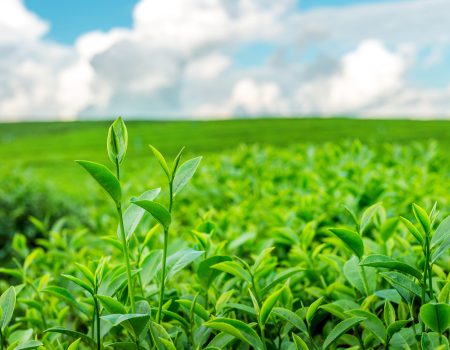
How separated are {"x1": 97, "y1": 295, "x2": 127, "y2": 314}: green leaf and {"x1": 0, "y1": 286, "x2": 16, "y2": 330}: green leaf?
0.90 feet

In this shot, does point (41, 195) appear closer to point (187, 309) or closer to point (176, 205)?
point (176, 205)

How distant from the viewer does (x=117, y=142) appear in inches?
48.4

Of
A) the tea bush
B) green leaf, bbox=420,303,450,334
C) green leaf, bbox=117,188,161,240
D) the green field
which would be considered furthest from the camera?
the green field

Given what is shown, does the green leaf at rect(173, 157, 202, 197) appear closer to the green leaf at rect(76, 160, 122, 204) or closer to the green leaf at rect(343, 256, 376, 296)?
the green leaf at rect(76, 160, 122, 204)

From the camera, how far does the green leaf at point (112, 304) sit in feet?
3.92

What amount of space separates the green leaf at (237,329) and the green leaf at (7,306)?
1.62 feet

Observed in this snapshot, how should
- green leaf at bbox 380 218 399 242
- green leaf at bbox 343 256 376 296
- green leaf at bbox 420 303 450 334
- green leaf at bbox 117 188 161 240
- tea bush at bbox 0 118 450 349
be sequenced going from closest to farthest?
green leaf at bbox 420 303 450 334, tea bush at bbox 0 118 450 349, green leaf at bbox 117 188 161 240, green leaf at bbox 343 256 376 296, green leaf at bbox 380 218 399 242

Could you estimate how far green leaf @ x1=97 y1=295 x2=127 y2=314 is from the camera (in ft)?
3.92

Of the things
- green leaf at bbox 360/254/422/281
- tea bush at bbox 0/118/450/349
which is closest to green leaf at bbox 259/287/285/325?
tea bush at bbox 0/118/450/349

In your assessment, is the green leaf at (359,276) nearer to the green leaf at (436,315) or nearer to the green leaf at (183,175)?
the green leaf at (436,315)

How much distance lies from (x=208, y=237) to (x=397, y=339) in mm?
587

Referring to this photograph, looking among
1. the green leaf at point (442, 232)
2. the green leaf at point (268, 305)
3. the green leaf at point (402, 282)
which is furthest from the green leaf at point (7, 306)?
the green leaf at point (442, 232)

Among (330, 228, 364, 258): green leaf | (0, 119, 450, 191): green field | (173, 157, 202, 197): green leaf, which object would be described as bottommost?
(0, 119, 450, 191): green field

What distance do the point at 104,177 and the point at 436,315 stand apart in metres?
0.72
